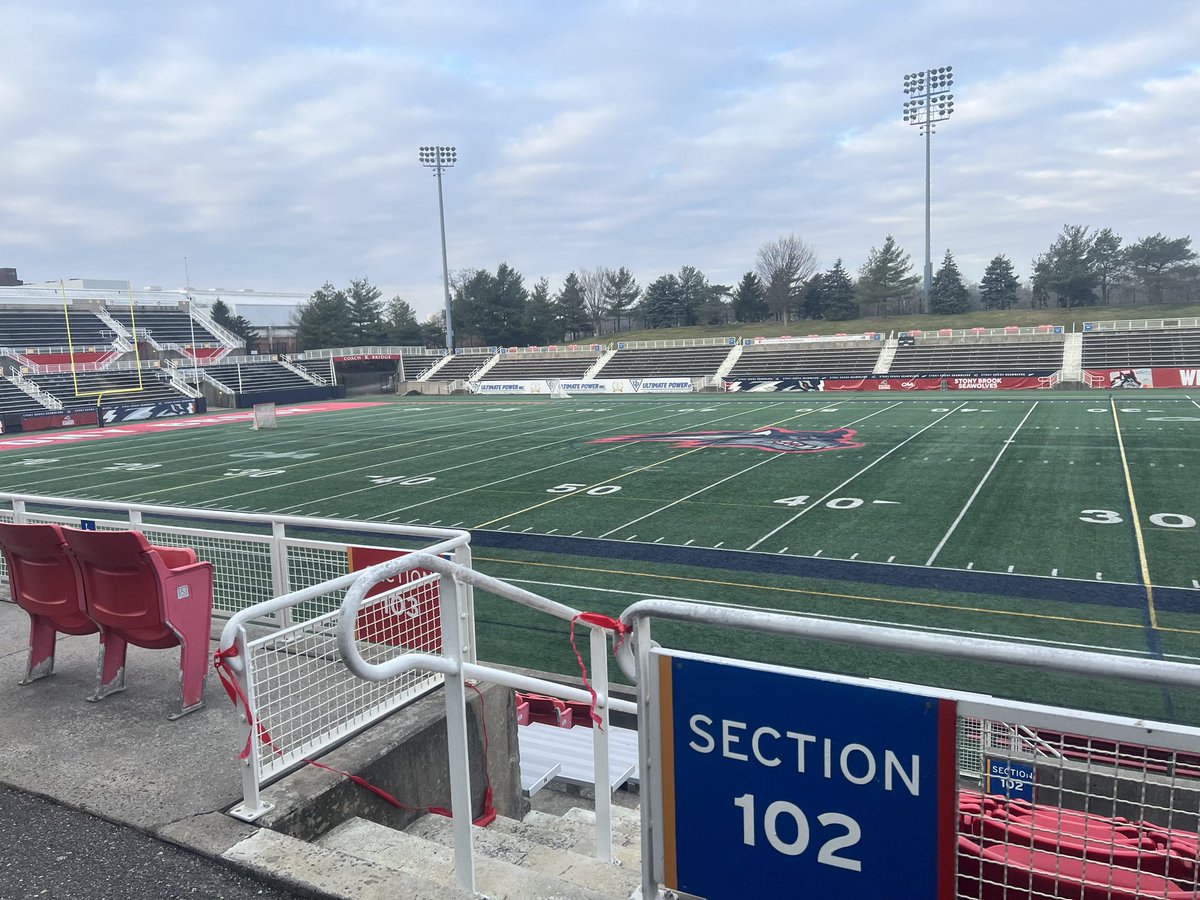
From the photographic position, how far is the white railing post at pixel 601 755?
3.91 m

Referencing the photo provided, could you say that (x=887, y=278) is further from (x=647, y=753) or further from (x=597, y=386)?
(x=647, y=753)

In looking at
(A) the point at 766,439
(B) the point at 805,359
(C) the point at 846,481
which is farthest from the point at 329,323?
(C) the point at 846,481

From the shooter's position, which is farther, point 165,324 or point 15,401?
point 165,324

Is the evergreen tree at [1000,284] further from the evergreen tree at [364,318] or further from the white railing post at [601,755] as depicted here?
the white railing post at [601,755]

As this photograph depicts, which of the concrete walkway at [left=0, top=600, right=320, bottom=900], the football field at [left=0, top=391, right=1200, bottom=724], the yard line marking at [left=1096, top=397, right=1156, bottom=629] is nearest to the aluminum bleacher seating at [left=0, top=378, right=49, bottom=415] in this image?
the football field at [left=0, top=391, right=1200, bottom=724]

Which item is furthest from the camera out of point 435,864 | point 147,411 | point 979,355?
point 979,355

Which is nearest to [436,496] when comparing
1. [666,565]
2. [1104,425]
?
[666,565]

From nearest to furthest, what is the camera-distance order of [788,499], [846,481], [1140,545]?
[1140,545] < [788,499] < [846,481]

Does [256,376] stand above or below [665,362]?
above

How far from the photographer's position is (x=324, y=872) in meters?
3.15

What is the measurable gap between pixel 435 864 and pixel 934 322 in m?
76.9

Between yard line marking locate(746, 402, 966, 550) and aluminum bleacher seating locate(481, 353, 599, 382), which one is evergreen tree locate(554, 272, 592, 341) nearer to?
aluminum bleacher seating locate(481, 353, 599, 382)

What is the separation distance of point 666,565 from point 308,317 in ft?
235

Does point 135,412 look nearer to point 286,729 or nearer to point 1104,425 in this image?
point 1104,425
